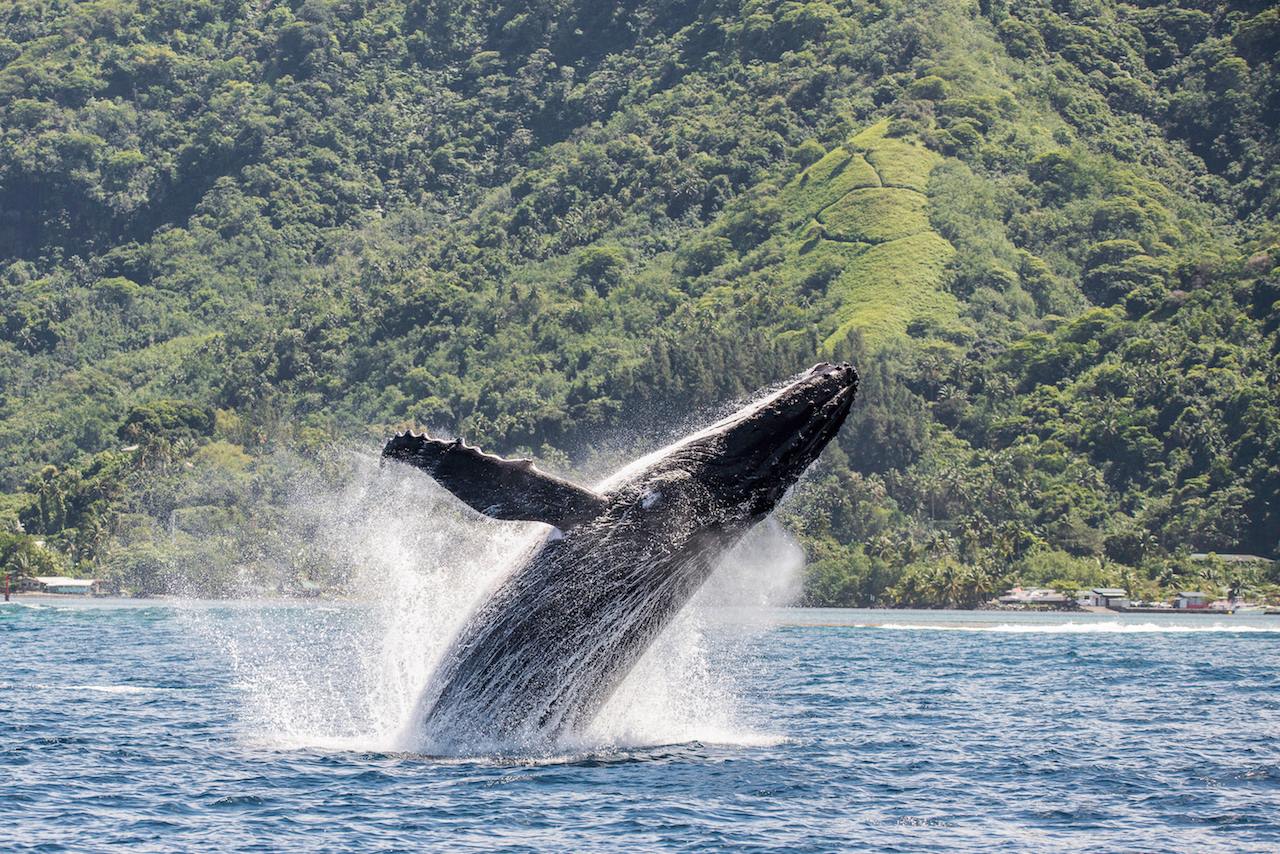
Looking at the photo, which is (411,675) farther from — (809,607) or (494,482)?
(809,607)

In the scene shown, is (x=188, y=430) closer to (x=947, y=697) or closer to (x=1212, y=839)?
(x=947, y=697)

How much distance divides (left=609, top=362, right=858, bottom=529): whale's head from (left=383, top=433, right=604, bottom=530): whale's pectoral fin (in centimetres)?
83

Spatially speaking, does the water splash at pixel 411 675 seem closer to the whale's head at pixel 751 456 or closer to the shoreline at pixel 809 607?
the whale's head at pixel 751 456

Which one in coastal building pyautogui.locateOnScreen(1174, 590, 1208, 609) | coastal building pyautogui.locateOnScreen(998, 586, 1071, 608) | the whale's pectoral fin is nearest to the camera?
the whale's pectoral fin

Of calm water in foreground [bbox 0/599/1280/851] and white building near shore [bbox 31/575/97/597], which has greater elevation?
white building near shore [bbox 31/575/97/597]

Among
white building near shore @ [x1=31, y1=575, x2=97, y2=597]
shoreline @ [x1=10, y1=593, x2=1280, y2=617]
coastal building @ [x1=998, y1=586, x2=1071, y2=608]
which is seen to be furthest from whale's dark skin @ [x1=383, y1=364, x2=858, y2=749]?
white building near shore @ [x1=31, y1=575, x2=97, y2=597]

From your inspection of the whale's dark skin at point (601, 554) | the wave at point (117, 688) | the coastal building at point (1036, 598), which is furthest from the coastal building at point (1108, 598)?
the whale's dark skin at point (601, 554)

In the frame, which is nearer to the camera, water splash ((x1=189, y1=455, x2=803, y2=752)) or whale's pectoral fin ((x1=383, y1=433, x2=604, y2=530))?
whale's pectoral fin ((x1=383, y1=433, x2=604, y2=530))

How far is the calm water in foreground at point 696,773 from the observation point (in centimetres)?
2147

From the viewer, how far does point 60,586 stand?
145m

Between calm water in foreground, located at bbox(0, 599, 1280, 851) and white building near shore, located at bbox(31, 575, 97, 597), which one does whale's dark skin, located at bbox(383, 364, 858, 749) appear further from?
white building near shore, located at bbox(31, 575, 97, 597)

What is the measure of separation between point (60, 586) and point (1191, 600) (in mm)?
74897

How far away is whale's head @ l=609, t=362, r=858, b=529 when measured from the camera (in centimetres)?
2208

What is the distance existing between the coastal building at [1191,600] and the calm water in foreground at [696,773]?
83.3 m
